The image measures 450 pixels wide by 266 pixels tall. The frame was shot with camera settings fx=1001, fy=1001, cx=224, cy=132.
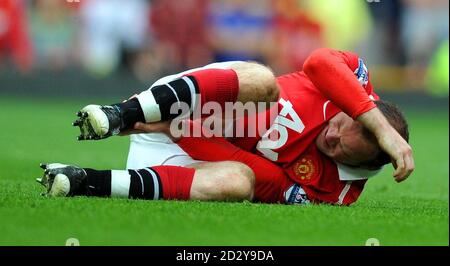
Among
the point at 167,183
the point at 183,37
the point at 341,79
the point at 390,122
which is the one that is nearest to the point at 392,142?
the point at 390,122

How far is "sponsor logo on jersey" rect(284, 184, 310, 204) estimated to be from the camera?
5.12 metres

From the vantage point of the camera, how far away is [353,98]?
4832mm

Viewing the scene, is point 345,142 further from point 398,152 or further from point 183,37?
point 183,37

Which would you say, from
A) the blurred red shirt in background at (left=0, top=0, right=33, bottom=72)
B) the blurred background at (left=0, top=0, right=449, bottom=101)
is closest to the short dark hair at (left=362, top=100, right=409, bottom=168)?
the blurred background at (left=0, top=0, right=449, bottom=101)

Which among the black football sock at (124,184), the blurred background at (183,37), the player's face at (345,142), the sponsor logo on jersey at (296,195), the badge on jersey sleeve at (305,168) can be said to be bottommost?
the blurred background at (183,37)

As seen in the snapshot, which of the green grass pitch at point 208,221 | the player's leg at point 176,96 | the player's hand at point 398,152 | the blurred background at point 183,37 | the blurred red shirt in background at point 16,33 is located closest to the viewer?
the green grass pitch at point 208,221

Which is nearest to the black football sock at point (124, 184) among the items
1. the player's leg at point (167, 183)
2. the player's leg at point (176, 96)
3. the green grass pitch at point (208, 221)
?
the player's leg at point (167, 183)

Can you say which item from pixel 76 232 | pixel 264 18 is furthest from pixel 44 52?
pixel 76 232

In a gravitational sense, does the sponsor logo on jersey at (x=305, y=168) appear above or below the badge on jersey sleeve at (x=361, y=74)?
below

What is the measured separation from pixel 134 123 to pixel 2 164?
310cm

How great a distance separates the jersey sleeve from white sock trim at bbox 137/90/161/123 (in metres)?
0.85

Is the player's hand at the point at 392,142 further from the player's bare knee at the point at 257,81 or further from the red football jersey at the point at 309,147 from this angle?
the player's bare knee at the point at 257,81

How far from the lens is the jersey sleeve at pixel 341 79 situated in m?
4.83

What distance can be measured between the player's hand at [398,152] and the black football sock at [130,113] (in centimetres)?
115
